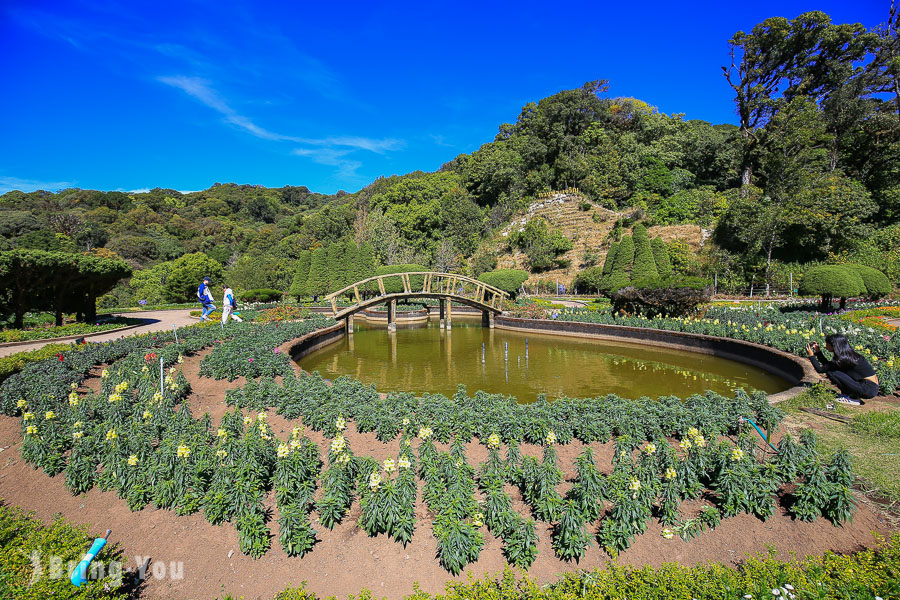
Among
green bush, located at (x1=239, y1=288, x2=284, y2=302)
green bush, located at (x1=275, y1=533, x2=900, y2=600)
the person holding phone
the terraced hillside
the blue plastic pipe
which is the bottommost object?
green bush, located at (x1=275, y1=533, x2=900, y2=600)

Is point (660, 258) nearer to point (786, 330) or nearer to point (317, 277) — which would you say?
point (786, 330)

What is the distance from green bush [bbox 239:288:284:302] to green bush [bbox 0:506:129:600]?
28.5 m

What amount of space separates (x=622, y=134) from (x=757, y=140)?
624 inches

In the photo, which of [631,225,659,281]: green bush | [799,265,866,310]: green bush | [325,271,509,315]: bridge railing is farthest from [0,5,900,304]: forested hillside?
[325,271,509,315]: bridge railing

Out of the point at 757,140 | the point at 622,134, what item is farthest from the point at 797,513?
the point at 622,134

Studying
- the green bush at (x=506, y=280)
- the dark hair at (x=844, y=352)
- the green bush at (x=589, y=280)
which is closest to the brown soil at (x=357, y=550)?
the dark hair at (x=844, y=352)

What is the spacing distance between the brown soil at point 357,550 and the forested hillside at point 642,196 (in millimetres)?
29074

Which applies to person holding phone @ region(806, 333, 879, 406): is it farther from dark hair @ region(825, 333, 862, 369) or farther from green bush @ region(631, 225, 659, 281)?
green bush @ region(631, 225, 659, 281)

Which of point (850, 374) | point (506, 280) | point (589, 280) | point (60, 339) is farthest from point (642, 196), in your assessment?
point (60, 339)

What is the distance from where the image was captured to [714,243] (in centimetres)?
3319

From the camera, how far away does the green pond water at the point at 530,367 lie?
10148mm

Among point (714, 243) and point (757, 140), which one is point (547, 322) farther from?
point (757, 140)

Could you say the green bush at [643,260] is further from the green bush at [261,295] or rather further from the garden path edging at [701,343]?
the green bush at [261,295]

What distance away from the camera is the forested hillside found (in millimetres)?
28641
